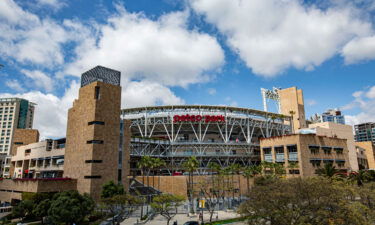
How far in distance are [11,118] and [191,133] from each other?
133916 millimetres

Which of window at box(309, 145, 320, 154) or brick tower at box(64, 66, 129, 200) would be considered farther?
window at box(309, 145, 320, 154)

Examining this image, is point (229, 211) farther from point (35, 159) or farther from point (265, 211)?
point (35, 159)

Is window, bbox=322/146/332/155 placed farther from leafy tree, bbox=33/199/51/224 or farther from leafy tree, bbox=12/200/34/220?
leafy tree, bbox=12/200/34/220

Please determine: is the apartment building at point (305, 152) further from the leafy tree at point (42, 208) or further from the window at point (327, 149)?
the leafy tree at point (42, 208)

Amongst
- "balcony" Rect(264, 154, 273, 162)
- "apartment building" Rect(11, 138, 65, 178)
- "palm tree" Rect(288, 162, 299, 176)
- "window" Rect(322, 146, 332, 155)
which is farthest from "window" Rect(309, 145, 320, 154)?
"apartment building" Rect(11, 138, 65, 178)

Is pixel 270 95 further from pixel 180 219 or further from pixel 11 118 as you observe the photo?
pixel 11 118

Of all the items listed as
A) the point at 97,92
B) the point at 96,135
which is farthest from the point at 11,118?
the point at 96,135

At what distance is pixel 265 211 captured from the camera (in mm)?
29250

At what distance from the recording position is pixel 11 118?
169500 millimetres

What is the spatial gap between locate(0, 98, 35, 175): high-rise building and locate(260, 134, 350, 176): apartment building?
151m

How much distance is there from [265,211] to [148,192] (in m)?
39.8

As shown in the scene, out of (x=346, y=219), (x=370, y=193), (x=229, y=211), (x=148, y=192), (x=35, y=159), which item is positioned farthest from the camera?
(x=35, y=159)

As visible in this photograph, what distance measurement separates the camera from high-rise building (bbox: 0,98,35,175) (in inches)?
6447

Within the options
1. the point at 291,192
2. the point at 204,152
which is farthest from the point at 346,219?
the point at 204,152
